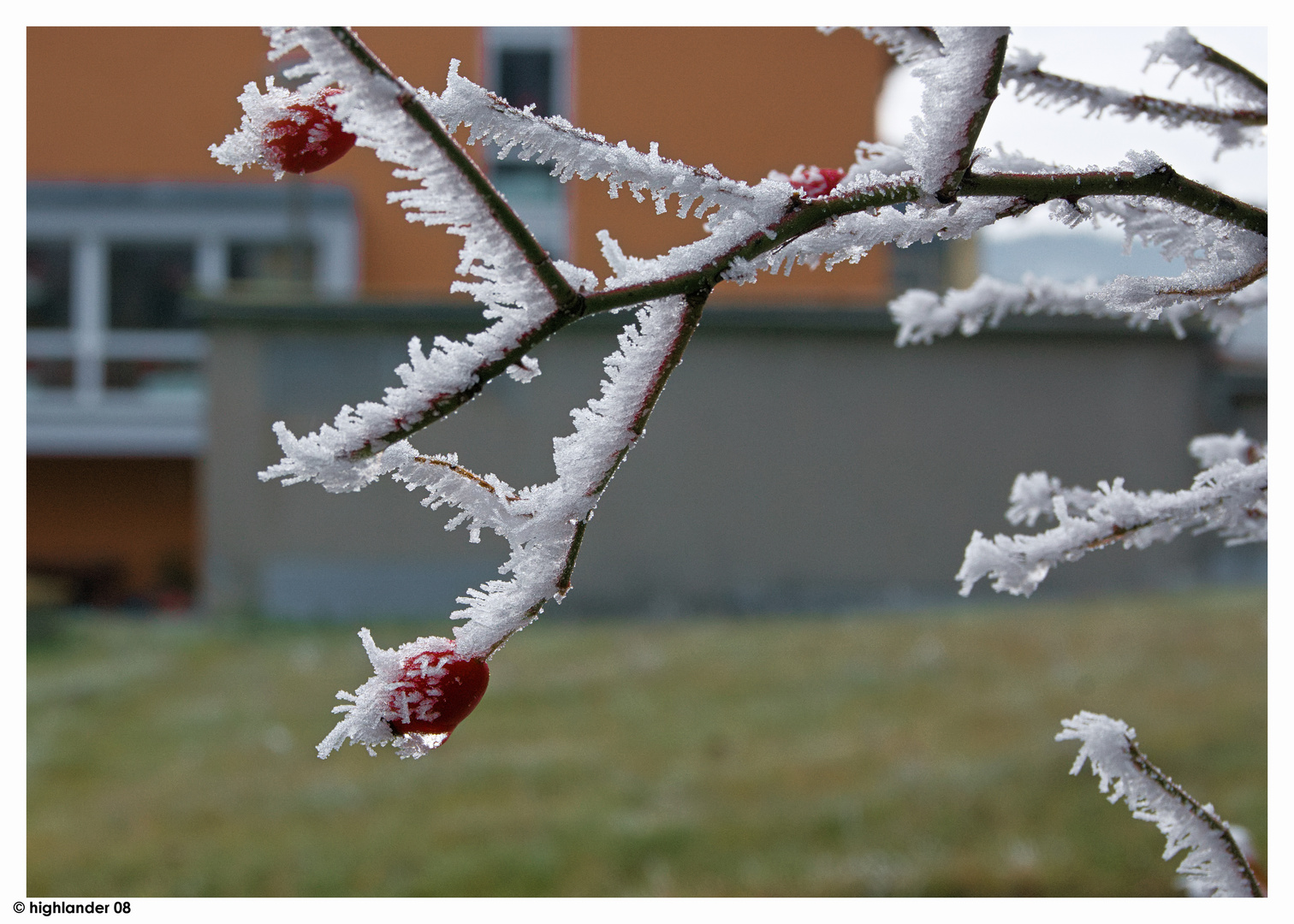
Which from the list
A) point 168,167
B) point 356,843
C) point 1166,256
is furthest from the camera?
point 168,167

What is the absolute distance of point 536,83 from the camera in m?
7.22

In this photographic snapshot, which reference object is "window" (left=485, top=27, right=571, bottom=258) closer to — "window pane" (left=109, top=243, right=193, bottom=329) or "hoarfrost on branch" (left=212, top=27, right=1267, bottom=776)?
"window pane" (left=109, top=243, right=193, bottom=329)

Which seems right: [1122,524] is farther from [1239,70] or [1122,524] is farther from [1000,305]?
[1239,70]

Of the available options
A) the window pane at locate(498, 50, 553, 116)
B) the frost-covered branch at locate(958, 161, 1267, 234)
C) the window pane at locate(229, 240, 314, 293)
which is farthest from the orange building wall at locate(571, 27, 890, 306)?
the frost-covered branch at locate(958, 161, 1267, 234)

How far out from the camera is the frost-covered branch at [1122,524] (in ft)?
1.59

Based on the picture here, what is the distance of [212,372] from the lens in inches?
186

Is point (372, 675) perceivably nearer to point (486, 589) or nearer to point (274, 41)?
point (486, 589)

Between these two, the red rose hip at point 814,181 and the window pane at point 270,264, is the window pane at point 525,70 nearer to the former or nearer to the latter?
the window pane at point 270,264

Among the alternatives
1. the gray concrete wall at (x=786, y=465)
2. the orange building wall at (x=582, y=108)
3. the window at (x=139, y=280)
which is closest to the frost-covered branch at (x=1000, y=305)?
the gray concrete wall at (x=786, y=465)

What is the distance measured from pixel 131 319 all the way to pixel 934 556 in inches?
226

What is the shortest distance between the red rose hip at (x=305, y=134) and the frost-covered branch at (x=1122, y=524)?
32cm

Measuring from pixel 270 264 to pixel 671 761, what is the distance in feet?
16.7

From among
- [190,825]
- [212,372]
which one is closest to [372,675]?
[190,825]

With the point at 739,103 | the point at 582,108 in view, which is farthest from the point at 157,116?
the point at 739,103
